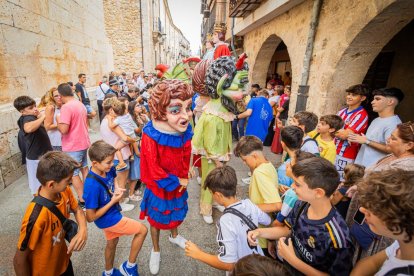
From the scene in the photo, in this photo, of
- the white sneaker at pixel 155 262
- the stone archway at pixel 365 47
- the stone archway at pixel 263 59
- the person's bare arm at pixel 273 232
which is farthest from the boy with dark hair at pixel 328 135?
the stone archway at pixel 263 59

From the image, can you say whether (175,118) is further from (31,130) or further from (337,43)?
(337,43)

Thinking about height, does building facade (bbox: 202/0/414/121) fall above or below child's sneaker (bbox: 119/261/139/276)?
above

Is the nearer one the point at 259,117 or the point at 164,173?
the point at 164,173

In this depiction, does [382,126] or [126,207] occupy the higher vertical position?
[382,126]

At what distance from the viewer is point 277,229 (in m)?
1.63

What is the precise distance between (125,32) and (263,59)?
39.8 feet

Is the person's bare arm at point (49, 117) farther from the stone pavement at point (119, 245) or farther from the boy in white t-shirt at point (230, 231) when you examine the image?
the boy in white t-shirt at point (230, 231)

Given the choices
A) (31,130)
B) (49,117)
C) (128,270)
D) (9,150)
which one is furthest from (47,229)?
(9,150)

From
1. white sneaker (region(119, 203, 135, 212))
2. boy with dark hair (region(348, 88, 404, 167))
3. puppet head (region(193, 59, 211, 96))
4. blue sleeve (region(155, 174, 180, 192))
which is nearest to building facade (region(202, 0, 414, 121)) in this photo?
boy with dark hair (region(348, 88, 404, 167))

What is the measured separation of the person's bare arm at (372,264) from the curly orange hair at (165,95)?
5.85 ft

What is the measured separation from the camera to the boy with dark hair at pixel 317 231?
124 cm

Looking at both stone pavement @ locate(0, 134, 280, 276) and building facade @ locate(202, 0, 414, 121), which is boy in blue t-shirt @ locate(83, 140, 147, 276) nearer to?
stone pavement @ locate(0, 134, 280, 276)

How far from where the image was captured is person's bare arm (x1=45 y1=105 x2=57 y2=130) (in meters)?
3.05

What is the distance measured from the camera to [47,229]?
1468 mm
